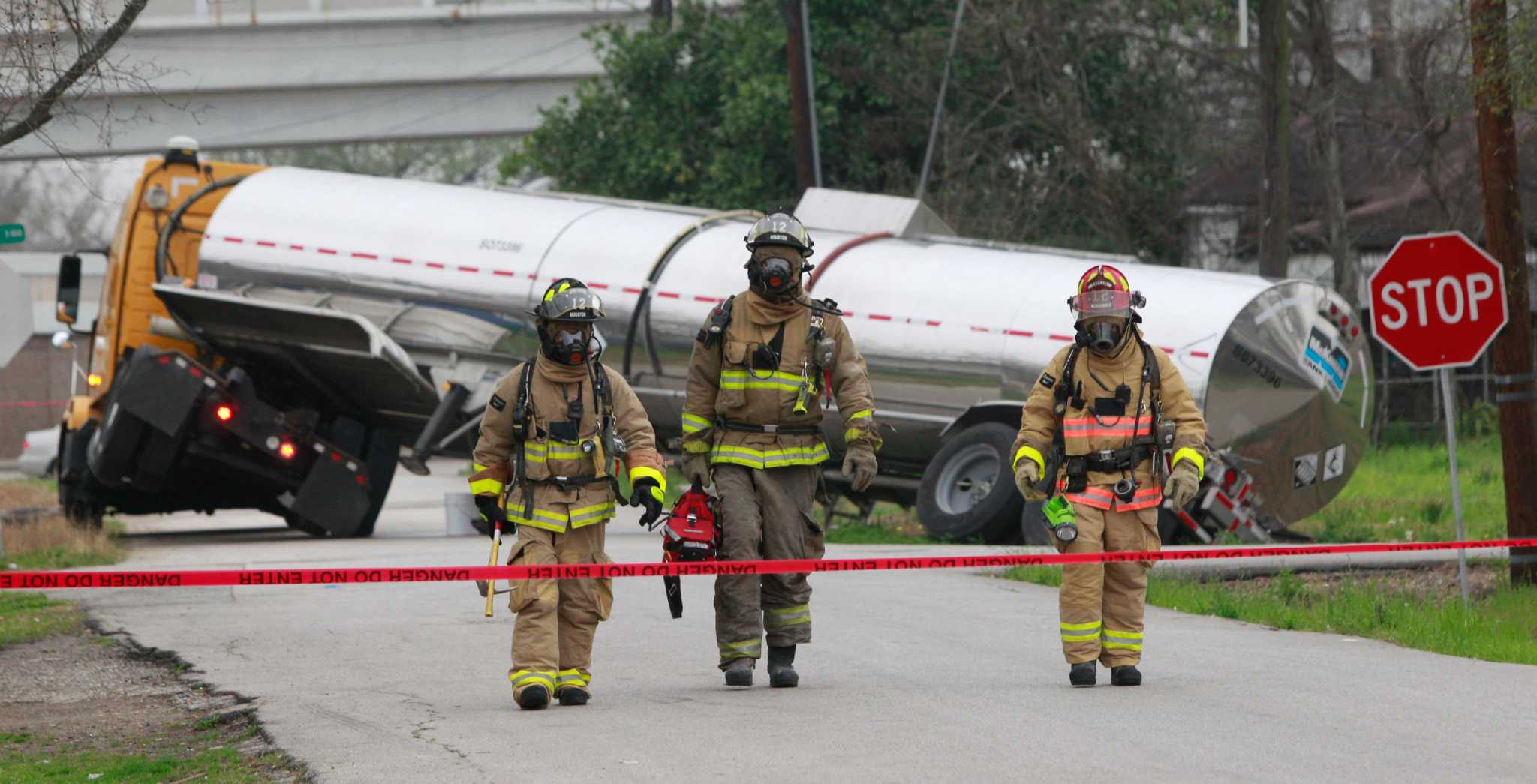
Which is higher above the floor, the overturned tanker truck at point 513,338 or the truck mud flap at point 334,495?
the overturned tanker truck at point 513,338

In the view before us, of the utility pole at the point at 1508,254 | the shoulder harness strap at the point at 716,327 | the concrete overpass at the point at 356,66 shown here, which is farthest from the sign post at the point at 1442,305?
the concrete overpass at the point at 356,66

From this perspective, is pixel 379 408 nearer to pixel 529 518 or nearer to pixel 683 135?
pixel 683 135

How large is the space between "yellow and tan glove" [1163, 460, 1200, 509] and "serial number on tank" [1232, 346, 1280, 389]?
707 cm

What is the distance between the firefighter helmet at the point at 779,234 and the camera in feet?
26.8

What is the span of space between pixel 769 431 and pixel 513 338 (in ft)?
31.7

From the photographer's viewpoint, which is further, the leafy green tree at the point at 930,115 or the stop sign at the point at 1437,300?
the leafy green tree at the point at 930,115

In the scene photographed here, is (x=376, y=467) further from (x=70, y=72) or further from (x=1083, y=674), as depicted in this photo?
(x=1083, y=674)

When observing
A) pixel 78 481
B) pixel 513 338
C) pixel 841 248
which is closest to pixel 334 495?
pixel 513 338

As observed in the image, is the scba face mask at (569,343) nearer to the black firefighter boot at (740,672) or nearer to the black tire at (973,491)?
the black firefighter boot at (740,672)

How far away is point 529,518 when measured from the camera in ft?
25.3

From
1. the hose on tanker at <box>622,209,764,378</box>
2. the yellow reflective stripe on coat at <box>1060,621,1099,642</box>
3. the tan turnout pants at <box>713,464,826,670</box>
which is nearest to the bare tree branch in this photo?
the tan turnout pants at <box>713,464,826,670</box>

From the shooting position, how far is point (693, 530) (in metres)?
8.05

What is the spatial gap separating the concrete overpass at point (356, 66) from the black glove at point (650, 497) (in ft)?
82.1

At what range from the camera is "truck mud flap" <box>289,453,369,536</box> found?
1802cm
